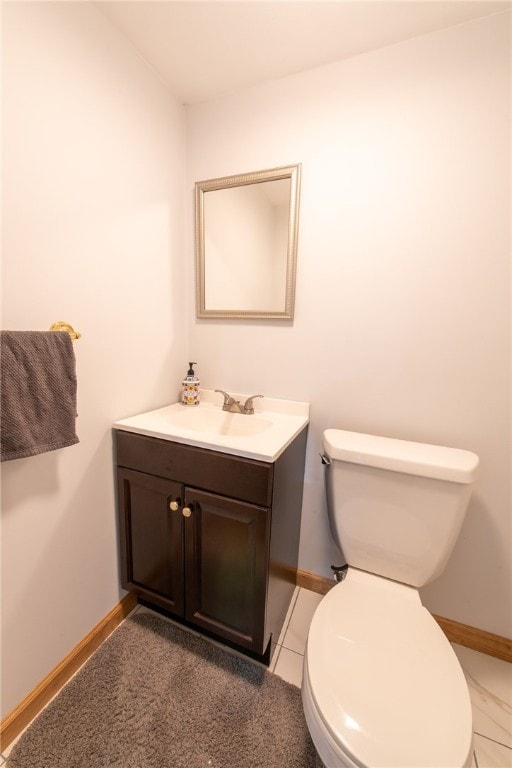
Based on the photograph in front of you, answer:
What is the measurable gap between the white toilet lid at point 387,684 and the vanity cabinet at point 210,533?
10.0 inches

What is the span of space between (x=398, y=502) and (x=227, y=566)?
0.61 metres

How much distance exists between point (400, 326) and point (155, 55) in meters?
1.36

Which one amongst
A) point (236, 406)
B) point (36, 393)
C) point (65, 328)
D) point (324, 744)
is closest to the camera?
point (324, 744)

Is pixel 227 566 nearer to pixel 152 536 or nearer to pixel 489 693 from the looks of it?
pixel 152 536

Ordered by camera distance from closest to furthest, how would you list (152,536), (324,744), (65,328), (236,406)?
1. (324,744)
2. (65,328)
3. (152,536)
4. (236,406)

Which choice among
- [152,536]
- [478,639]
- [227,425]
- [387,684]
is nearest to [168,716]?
[152,536]

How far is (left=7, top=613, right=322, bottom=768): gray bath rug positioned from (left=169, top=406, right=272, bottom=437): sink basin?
83 cm

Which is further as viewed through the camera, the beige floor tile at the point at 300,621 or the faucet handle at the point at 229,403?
the faucet handle at the point at 229,403

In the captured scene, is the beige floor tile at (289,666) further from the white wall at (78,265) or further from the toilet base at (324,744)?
the white wall at (78,265)

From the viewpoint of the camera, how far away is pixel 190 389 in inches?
55.5

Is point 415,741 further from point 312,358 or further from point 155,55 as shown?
point 155,55

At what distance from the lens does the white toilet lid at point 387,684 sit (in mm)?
565

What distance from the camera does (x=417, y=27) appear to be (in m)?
0.95

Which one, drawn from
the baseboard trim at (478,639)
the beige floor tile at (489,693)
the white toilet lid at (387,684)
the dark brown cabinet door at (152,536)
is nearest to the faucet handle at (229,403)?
the dark brown cabinet door at (152,536)
